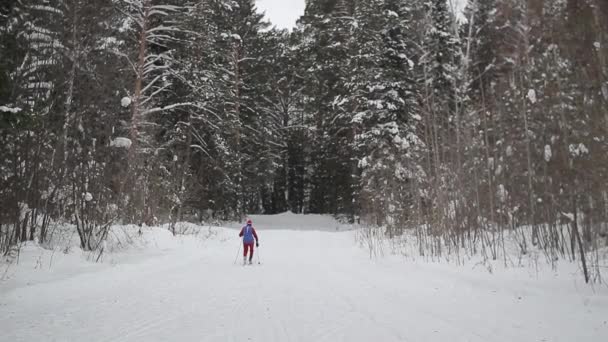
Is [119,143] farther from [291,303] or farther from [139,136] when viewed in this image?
[291,303]

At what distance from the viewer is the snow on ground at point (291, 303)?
150 inches

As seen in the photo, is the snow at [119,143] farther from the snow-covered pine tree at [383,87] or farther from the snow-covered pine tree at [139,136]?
the snow-covered pine tree at [383,87]

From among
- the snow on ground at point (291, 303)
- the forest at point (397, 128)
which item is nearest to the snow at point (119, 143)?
the forest at point (397, 128)

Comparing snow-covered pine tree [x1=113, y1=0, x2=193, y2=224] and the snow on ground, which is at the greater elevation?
snow-covered pine tree [x1=113, y1=0, x2=193, y2=224]

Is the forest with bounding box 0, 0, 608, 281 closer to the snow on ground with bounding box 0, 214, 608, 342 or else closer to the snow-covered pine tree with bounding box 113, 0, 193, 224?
the snow-covered pine tree with bounding box 113, 0, 193, 224

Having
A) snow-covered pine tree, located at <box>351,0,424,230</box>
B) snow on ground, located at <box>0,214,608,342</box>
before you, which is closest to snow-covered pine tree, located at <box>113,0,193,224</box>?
snow on ground, located at <box>0,214,608,342</box>

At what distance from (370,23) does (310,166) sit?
2169 cm

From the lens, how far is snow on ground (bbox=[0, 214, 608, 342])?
382cm

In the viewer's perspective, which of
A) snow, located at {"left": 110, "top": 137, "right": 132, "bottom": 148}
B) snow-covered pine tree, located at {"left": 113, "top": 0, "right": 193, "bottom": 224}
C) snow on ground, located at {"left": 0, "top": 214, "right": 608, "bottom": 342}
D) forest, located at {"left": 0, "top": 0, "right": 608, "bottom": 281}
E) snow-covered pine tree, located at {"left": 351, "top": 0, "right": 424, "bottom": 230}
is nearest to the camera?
snow on ground, located at {"left": 0, "top": 214, "right": 608, "bottom": 342}

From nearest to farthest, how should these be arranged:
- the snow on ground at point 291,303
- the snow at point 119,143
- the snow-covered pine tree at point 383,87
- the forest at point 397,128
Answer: the snow on ground at point 291,303, the forest at point 397,128, the snow at point 119,143, the snow-covered pine tree at point 383,87

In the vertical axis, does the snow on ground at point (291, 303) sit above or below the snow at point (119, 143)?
below

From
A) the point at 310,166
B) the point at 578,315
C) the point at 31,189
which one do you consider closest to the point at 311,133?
the point at 310,166

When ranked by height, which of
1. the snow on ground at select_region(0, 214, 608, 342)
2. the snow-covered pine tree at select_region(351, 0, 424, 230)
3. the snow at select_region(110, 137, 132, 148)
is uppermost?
the snow-covered pine tree at select_region(351, 0, 424, 230)

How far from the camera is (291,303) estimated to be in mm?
5203
